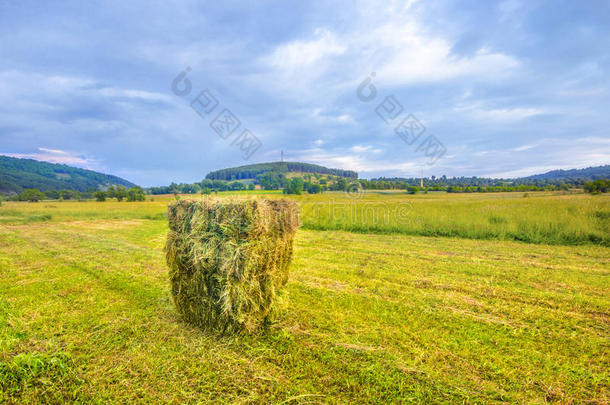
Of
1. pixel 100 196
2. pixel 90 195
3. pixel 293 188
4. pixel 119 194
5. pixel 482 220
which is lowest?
pixel 482 220

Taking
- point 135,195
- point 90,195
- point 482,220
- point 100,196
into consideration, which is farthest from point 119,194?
point 482,220

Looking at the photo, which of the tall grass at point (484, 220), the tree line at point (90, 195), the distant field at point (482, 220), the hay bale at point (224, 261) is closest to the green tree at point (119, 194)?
the tree line at point (90, 195)

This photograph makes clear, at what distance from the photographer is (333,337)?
369 centimetres

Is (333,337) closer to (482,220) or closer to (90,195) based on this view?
(482,220)

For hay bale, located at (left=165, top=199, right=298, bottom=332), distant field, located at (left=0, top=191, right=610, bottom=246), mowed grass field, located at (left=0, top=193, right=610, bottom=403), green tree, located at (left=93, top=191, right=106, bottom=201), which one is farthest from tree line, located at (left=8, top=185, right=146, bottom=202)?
hay bale, located at (left=165, top=199, right=298, bottom=332)

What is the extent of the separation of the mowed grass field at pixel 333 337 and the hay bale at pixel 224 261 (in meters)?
0.32

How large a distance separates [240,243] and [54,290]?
499cm

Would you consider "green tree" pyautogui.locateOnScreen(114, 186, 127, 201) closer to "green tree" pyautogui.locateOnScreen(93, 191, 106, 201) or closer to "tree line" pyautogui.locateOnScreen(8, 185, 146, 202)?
"tree line" pyautogui.locateOnScreen(8, 185, 146, 202)

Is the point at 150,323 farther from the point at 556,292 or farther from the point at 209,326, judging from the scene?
the point at 556,292

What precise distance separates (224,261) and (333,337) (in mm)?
1952

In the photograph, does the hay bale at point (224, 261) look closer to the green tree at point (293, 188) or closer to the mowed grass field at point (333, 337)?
the mowed grass field at point (333, 337)

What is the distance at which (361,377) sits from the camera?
2.90 meters

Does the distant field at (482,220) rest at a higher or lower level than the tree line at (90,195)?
lower

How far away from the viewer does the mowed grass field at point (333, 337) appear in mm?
2760
